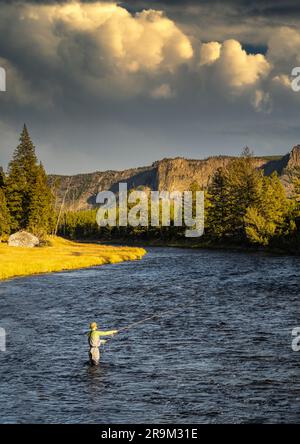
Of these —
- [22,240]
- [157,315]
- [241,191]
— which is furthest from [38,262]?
[241,191]

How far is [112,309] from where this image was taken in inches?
1702

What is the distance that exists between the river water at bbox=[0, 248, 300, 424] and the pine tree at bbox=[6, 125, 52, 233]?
61498 mm

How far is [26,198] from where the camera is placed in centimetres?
11925

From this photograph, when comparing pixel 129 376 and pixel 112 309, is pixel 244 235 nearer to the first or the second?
pixel 112 309

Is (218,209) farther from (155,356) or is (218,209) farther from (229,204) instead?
(155,356)

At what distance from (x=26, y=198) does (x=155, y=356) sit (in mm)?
94955

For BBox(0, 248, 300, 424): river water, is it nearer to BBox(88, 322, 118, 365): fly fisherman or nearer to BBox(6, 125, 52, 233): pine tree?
BBox(88, 322, 118, 365): fly fisherman

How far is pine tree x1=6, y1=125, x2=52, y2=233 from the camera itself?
11562 cm

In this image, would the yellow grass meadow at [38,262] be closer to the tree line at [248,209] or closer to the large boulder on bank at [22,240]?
the large boulder on bank at [22,240]

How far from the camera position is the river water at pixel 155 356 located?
21.0m

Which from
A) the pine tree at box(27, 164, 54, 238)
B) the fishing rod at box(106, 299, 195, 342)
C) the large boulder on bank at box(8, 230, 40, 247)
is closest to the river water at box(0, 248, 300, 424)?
the fishing rod at box(106, 299, 195, 342)

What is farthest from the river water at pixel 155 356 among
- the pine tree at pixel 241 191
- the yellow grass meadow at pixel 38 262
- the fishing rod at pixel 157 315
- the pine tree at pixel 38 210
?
the pine tree at pixel 241 191

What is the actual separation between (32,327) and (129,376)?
12682mm
